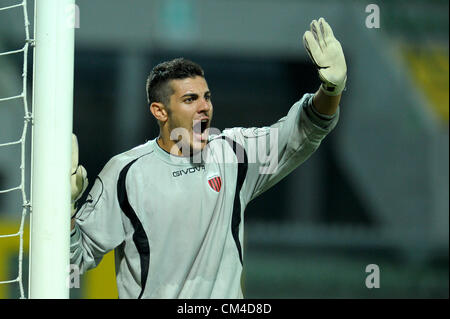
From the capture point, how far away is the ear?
2465 millimetres

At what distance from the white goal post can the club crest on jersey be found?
471 millimetres

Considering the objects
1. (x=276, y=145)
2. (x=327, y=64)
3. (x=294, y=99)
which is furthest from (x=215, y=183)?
(x=294, y=99)

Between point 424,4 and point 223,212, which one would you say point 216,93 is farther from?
point 223,212

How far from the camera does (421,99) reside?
27.2 ft

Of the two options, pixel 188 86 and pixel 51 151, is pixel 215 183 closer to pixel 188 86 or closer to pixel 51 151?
pixel 188 86

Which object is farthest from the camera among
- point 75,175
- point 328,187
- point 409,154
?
point 328,187

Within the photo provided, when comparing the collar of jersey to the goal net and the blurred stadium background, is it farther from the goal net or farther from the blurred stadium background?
the blurred stadium background

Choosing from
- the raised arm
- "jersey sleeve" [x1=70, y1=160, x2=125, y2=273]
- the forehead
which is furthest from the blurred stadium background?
the raised arm

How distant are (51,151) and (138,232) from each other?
15.3 inches

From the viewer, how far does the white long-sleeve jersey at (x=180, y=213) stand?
231cm

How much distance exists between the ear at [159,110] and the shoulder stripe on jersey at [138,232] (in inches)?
10.0

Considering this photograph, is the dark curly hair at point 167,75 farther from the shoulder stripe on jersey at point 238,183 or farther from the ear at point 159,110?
the shoulder stripe on jersey at point 238,183
